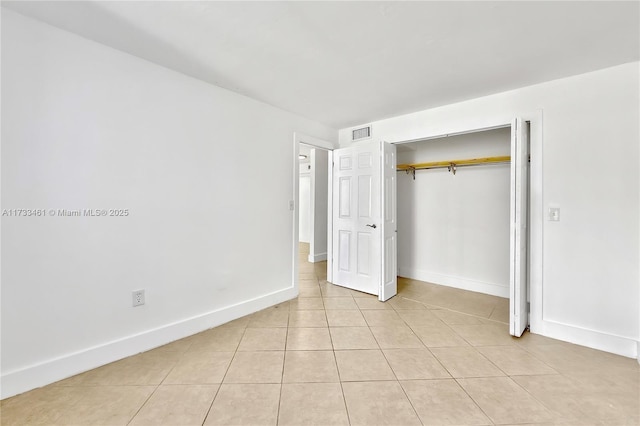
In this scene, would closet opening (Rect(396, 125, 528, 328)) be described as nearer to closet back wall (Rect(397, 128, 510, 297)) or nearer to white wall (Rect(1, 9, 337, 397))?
closet back wall (Rect(397, 128, 510, 297))

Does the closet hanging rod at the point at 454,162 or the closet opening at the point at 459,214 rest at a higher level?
the closet hanging rod at the point at 454,162

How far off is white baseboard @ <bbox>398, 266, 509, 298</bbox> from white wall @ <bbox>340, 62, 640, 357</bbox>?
3.57 feet

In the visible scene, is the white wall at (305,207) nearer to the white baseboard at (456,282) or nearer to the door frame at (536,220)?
the white baseboard at (456,282)

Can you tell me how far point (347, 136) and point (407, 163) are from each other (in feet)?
3.80

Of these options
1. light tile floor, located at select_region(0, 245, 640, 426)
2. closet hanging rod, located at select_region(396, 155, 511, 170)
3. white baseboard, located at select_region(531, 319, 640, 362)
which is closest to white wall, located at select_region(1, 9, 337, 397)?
light tile floor, located at select_region(0, 245, 640, 426)

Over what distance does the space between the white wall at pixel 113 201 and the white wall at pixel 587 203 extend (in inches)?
114

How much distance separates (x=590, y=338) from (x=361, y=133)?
330cm

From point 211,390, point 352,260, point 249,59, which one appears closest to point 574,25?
point 249,59

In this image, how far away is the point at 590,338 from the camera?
2.34m

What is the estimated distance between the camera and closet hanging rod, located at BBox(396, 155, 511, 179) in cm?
349

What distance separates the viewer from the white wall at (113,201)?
172cm

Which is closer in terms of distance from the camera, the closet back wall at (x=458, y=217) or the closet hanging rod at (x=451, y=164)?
the closet hanging rod at (x=451, y=164)

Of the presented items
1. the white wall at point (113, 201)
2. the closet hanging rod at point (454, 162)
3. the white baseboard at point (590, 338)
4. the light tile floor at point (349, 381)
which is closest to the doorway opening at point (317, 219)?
the closet hanging rod at point (454, 162)

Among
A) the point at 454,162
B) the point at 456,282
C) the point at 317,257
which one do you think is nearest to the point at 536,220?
the point at 454,162
